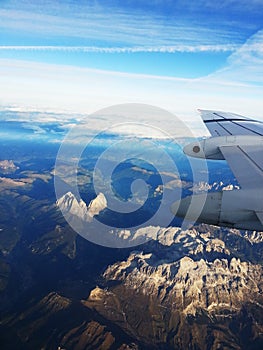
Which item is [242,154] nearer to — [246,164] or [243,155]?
[243,155]

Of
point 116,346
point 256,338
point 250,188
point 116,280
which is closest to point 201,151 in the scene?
point 250,188

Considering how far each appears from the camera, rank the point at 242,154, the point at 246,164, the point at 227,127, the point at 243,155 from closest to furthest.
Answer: the point at 246,164 → the point at 243,155 → the point at 242,154 → the point at 227,127

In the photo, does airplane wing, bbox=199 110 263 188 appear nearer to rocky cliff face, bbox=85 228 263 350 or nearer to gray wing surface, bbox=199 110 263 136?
gray wing surface, bbox=199 110 263 136

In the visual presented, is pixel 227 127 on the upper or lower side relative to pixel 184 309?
upper

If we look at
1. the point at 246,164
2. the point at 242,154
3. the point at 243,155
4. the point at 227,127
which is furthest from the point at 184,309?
the point at 246,164

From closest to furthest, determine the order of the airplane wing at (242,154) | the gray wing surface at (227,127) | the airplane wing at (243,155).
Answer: the airplane wing at (243,155)
the airplane wing at (242,154)
the gray wing surface at (227,127)

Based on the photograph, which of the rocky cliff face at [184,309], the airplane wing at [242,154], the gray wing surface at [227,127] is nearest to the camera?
the airplane wing at [242,154]

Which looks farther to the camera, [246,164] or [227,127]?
[227,127]

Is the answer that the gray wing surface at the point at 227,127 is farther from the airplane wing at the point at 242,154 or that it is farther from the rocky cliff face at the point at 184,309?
the rocky cliff face at the point at 184,309

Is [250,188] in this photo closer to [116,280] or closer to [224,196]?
[224,196]

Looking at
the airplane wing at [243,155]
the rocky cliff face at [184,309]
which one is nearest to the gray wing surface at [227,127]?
the airplane wing at [243,155]

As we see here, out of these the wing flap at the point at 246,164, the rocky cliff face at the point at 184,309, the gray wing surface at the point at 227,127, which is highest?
the gray wing surface at the point at 227,127
